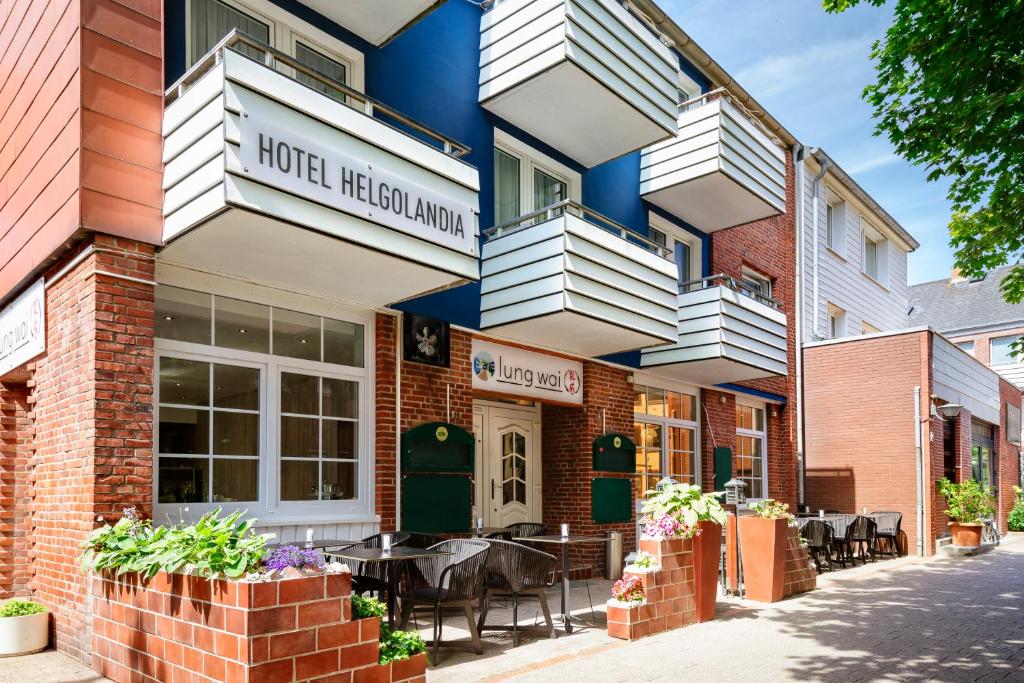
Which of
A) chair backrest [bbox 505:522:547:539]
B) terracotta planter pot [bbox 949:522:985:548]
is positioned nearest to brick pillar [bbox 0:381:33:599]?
chair backrest [bbox 505:522:547:539]

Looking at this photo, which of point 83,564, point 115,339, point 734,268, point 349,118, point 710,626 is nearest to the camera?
point 83,564

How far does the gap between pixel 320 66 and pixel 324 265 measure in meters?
2.40

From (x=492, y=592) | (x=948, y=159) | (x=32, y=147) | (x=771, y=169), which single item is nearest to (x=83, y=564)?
(x=492, y=592)

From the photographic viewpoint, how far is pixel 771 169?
1380cm

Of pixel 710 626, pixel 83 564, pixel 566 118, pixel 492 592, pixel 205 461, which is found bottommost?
pixel 710 626

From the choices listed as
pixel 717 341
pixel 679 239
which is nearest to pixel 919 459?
pixel 717 341

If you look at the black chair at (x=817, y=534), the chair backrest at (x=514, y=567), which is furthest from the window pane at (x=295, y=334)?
the black chair at (x=817, y=534)

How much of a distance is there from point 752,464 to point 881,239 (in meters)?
9.87

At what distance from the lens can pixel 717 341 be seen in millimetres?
12273

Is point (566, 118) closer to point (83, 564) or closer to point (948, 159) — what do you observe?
point (948, 159)

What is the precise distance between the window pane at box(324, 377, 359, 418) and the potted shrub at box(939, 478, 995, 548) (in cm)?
1279

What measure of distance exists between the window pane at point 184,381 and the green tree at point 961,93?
7.31 meters

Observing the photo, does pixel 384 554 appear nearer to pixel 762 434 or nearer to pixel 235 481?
pixel 235 481

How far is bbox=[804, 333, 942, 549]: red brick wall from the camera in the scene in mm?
16250
